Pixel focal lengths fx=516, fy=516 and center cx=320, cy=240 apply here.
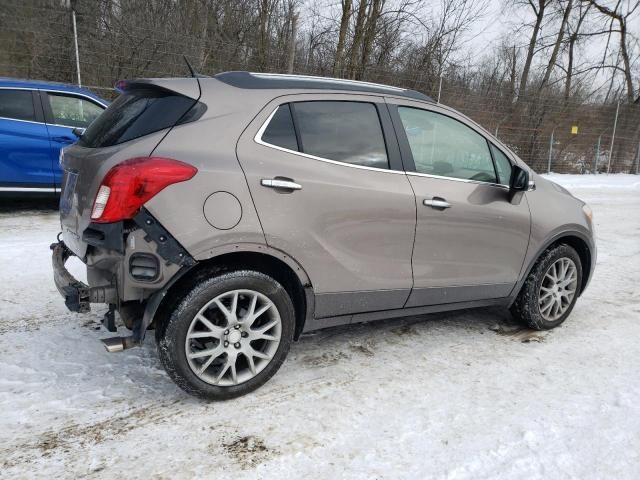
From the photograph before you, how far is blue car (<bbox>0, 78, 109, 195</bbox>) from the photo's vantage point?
6625 mm

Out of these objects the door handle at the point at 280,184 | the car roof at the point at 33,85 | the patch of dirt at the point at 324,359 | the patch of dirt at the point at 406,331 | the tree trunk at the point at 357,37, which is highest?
the tree trunk at the point at 357,37

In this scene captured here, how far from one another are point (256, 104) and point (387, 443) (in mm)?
1927

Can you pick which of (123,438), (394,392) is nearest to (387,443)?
(394,392)

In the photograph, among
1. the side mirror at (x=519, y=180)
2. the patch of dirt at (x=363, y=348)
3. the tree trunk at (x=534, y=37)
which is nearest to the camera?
the patch of dirt at (x=363, y=348)

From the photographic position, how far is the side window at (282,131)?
9.49ft

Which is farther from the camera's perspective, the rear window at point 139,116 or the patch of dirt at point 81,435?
the rear window at point 139,116

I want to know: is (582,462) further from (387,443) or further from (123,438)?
(123,438)

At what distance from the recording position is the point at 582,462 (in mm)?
2465

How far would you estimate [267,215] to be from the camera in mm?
2768

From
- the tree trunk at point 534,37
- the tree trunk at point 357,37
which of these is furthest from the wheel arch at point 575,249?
the tree trunk at point 534,37

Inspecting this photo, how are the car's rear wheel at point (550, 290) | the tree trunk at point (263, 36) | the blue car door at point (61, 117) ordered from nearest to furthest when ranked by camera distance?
the car's rear wheel at point (550, 290), the blue car door at point (61, 117), the tree trunk at point (263, 36)

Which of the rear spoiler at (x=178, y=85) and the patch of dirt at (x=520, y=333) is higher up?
the rear spoiler at (x=178, y=85)

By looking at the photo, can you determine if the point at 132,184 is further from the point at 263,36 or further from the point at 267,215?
the point at 263,36

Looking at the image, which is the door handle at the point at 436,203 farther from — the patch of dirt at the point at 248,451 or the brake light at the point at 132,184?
the patch of dirt at the point at 248,451
